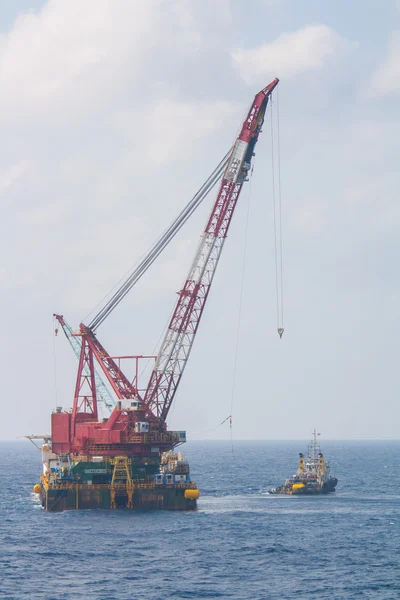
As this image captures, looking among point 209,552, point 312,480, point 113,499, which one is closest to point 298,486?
point 312,480

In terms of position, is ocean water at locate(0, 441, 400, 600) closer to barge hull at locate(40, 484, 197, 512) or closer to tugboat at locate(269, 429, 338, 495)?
barge hull at locate(40, 484, 197, 512)

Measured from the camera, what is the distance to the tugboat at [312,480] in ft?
485

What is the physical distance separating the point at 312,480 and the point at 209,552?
187 ft

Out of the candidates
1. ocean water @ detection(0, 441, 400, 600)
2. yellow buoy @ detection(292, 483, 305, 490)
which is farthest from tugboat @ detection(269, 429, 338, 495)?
ocean water @ detection(0, 441, 400, 600)

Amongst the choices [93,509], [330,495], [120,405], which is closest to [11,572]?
[93,509]

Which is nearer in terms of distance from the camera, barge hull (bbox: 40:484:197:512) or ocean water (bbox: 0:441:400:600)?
ocean water (bbox: 0:441:400:600)

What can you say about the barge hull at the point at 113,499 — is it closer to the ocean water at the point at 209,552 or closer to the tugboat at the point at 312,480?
the ocean water at the point at 209,552

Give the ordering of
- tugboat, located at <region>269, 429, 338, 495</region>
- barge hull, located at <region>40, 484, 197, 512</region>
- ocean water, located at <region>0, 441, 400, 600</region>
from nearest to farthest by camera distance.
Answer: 1. ocean water, located at <region>0, 441, 400, 600</region>
2. barge hull, located at <region>40, 484, 197, 512</region>
3. tugboat, located at <region>269, 429, 338, 495</region>

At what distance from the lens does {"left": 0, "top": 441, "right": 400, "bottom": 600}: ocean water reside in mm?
78375

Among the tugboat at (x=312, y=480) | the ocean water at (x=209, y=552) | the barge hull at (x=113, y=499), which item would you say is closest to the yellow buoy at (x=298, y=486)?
the tugboat at (x=312, y=480)

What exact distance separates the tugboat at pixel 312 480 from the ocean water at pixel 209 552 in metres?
8.94

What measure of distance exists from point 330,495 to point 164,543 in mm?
54982

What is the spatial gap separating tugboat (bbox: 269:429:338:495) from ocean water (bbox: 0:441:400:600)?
29.3 feet

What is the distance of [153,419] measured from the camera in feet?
443
